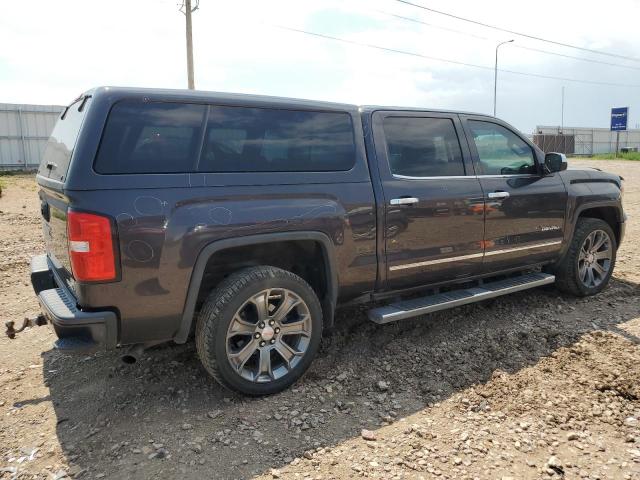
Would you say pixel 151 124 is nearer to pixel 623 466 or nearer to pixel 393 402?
pixel 393 402

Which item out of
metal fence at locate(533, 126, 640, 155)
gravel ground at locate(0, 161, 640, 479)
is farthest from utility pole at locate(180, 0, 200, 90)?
metal fence at locate(533, 126, 640, 155)

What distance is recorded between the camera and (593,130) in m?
46.9

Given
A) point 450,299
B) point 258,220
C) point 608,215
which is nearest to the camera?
point 258,220

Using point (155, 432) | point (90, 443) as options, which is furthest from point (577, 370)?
point (90, 443)

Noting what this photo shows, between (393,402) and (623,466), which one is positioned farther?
(393,402)

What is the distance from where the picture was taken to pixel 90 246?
2.76 meters

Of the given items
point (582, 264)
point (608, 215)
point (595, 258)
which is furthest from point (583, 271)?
point (608, 215)

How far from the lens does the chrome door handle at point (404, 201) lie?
3.75m

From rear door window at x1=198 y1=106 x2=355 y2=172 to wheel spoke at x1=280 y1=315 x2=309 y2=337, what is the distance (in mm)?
1009

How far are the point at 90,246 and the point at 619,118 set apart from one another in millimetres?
43139

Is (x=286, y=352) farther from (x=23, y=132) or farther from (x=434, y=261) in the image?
(x=23, y=132)

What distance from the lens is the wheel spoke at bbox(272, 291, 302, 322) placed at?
11.0ft

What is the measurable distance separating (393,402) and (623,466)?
1287mm

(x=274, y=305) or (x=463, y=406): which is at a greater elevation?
(x=274, y=305)
